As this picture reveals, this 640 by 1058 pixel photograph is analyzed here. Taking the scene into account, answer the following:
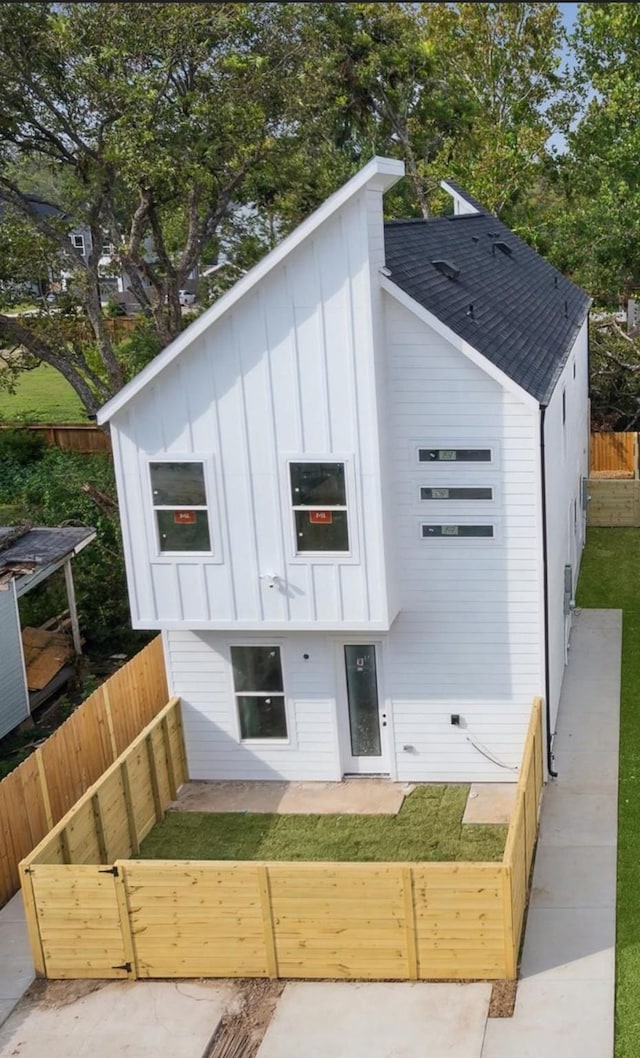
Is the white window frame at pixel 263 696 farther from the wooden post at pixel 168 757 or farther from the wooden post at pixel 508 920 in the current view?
the wooden post at pixel 508 920

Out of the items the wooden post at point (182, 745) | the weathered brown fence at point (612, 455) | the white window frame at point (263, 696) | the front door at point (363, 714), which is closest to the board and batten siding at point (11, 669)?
the wooden post at point (182, 745)

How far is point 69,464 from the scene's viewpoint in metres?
32.7

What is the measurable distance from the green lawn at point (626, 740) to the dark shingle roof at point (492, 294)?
5.52 meters

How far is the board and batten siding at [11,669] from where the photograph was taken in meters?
18.0

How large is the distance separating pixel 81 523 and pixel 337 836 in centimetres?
1526

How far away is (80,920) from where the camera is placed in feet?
37.1

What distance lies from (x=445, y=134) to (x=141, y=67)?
65.1 feet

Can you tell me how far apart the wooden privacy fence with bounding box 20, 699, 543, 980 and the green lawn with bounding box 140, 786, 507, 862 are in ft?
6.42

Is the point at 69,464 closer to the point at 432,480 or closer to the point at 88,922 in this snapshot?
the point at 432,480

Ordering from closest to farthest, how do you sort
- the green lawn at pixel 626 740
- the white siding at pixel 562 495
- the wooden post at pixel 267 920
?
the green lawn at pixel 626 740
the wooden post at pixel 267 920
the white siding at pixel 562 495

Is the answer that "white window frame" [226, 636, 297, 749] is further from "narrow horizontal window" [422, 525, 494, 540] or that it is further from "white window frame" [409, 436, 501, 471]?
"white window frame" [409, 436, 501, 471]

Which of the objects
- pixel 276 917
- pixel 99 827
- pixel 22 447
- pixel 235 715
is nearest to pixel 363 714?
pixel 235 715

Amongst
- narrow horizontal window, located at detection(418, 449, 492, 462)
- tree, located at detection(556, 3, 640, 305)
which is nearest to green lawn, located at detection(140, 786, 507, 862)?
narrow horizontal window, located at detection(418, 449, 492, 462)

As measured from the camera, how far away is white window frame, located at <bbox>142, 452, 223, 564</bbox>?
558 inches
